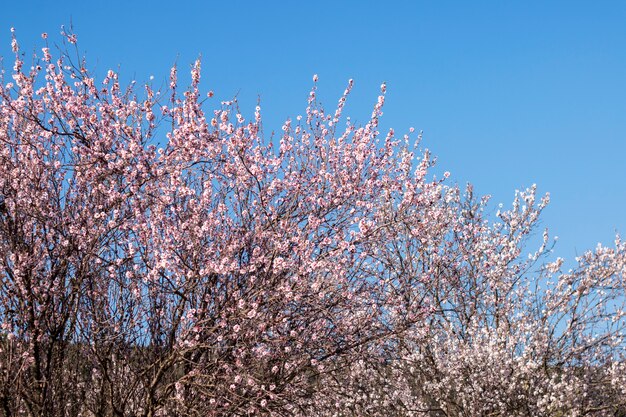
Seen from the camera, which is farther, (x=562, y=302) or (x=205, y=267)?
(x=562, y=302)

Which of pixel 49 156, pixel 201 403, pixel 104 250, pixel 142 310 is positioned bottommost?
pixel 201 403

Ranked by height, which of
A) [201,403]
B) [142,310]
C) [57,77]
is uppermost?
[57,77]

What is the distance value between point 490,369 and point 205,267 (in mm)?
6971

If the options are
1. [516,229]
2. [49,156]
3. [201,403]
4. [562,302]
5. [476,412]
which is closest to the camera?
[201,403]

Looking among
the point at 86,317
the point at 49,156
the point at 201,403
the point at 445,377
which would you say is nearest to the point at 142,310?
the point at 86,317

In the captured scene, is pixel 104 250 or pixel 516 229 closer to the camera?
pixel 104 250

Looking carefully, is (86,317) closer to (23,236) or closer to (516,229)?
(23,236)

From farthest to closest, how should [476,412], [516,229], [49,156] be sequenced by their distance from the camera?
[516,229] → [476,412] → [49,156]

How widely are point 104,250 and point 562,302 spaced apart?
981 cm

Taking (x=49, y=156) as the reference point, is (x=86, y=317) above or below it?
below

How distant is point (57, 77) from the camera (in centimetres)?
973

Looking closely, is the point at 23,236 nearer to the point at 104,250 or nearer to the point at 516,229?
the point at 104,250

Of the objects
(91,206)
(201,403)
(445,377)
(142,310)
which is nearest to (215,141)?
(91,206)

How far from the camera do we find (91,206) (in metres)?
9.27
